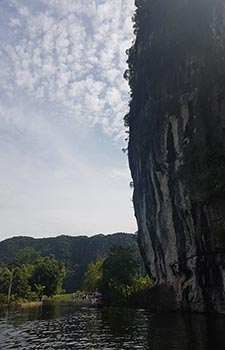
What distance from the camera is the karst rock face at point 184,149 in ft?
104

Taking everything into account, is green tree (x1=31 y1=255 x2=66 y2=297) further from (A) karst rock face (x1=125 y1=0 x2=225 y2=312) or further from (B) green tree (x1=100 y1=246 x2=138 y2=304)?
(A) karst rock face (x1=125 y1=0 x2=225 y2=312)

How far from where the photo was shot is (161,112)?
130 feet

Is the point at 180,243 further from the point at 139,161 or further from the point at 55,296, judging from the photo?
the point at 55,296

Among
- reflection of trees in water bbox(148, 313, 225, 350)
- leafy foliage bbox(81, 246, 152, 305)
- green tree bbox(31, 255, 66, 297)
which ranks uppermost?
green tree bbox(31, 255, 66, 297)

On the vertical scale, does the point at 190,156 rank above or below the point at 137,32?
below

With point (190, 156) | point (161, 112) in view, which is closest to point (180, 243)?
point (190, 156)

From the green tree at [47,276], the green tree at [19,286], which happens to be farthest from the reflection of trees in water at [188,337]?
the green tree at [47,276]

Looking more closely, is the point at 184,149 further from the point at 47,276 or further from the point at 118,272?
the point at 47,276

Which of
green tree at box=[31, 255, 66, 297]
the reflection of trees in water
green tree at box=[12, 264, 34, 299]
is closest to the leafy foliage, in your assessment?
green tree at box=[12, 264, 34, 299]

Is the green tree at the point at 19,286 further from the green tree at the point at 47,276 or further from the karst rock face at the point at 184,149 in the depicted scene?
the karst rock face at the point at 184,149

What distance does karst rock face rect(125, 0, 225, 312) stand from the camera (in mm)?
31734

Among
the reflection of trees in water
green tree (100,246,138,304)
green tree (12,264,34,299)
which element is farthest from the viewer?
green tree (12,264,34,299)

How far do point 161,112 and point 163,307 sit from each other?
21130 mm

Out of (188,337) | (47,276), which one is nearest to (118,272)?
(188,337)
